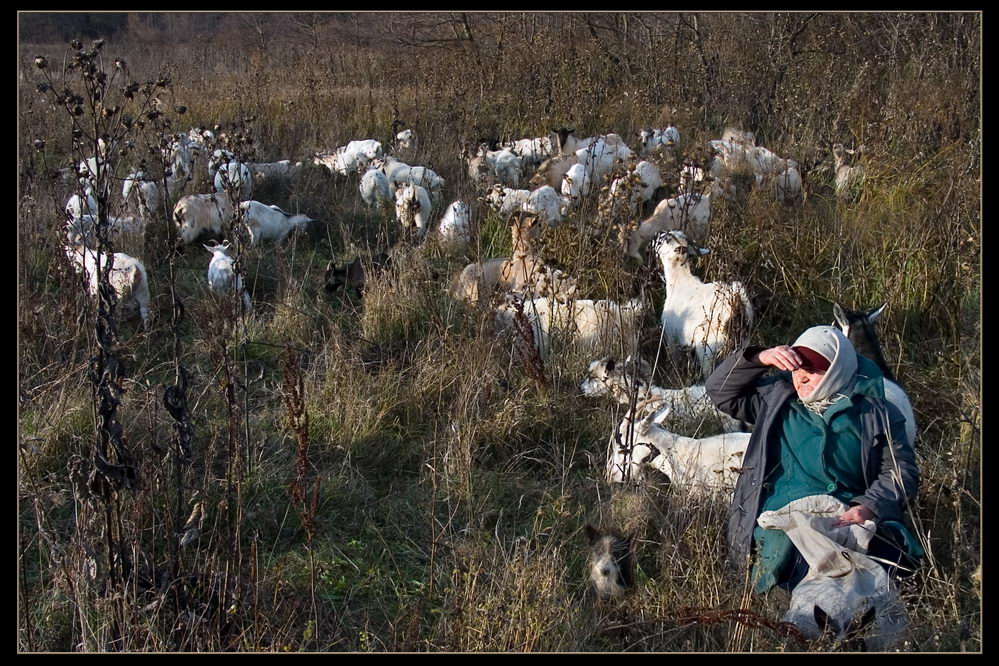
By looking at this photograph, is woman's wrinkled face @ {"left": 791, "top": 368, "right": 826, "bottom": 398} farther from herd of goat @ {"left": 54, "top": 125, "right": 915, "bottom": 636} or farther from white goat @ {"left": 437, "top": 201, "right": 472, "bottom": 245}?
white goat @ {"left": 437, "top": 201, "right": 472, "bottom": 245}

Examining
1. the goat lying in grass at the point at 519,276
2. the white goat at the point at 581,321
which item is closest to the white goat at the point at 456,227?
the goat lying in grass at the point at 519,276

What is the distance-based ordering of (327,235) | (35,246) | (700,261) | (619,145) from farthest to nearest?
1. (619,145)
2. (327,235)
3. (35,246)
4. (700,261)

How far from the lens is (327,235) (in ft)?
23.1

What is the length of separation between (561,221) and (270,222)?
2333 millimetres

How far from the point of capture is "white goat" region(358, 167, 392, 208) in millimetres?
7398

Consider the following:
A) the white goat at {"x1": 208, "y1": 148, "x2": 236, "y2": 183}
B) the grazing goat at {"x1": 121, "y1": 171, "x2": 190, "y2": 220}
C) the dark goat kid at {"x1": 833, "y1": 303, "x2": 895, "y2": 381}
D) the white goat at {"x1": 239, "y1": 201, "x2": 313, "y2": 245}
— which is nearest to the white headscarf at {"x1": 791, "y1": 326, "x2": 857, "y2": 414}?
the dark goat kid at {"x1": 833, "y1": 303, "x2": 895, "y2": 381}

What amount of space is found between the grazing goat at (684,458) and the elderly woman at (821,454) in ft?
0.51

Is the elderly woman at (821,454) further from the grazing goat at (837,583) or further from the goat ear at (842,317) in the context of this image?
the goat ear at (842,317)

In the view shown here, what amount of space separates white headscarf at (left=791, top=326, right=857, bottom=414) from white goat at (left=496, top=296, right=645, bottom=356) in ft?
4.28

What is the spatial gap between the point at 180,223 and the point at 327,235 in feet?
3.78

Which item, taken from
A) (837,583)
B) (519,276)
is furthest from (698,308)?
(837,583)

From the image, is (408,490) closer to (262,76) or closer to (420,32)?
(262,76)

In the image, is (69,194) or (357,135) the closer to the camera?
(69,194)

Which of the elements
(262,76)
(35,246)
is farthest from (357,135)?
(35,246)
